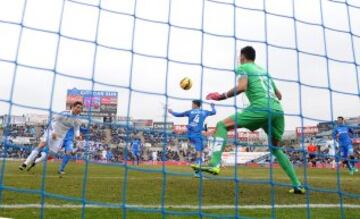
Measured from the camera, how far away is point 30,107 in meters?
4.14

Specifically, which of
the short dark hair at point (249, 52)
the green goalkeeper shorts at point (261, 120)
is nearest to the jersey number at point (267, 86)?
the green goalkeeper shorts at point (261, 120)

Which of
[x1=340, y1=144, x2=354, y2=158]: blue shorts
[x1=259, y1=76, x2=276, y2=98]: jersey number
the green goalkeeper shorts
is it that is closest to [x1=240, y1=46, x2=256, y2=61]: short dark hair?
[x1=259, y1=76, x2=276, y2=98]: jersey number

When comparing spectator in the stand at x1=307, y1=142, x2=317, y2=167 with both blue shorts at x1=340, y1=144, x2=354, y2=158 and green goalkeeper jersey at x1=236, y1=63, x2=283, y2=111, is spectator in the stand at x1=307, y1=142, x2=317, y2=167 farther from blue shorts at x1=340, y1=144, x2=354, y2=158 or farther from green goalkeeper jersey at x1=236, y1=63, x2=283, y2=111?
blue shorts at x1=340, y1=144, x2=354, y2=158

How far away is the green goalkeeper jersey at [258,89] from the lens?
565 centimetres

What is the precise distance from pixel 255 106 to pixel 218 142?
2.15 ft

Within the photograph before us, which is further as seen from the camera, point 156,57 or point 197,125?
point 197,125

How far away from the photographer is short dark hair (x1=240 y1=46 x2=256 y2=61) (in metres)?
5.91

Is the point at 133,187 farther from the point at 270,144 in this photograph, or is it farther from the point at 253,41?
the point at 253,41

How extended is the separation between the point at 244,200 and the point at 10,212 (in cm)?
272

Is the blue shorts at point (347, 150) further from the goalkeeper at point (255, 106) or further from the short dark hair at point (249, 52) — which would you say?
the short dark hair at point (249, 52)

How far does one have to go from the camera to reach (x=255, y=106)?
5672 millimetres

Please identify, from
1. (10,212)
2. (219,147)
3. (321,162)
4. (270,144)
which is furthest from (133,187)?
(321,162)

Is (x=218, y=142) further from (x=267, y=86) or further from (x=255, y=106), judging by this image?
(x=267, y=86)

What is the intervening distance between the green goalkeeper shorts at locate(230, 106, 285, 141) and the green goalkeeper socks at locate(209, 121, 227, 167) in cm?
21
